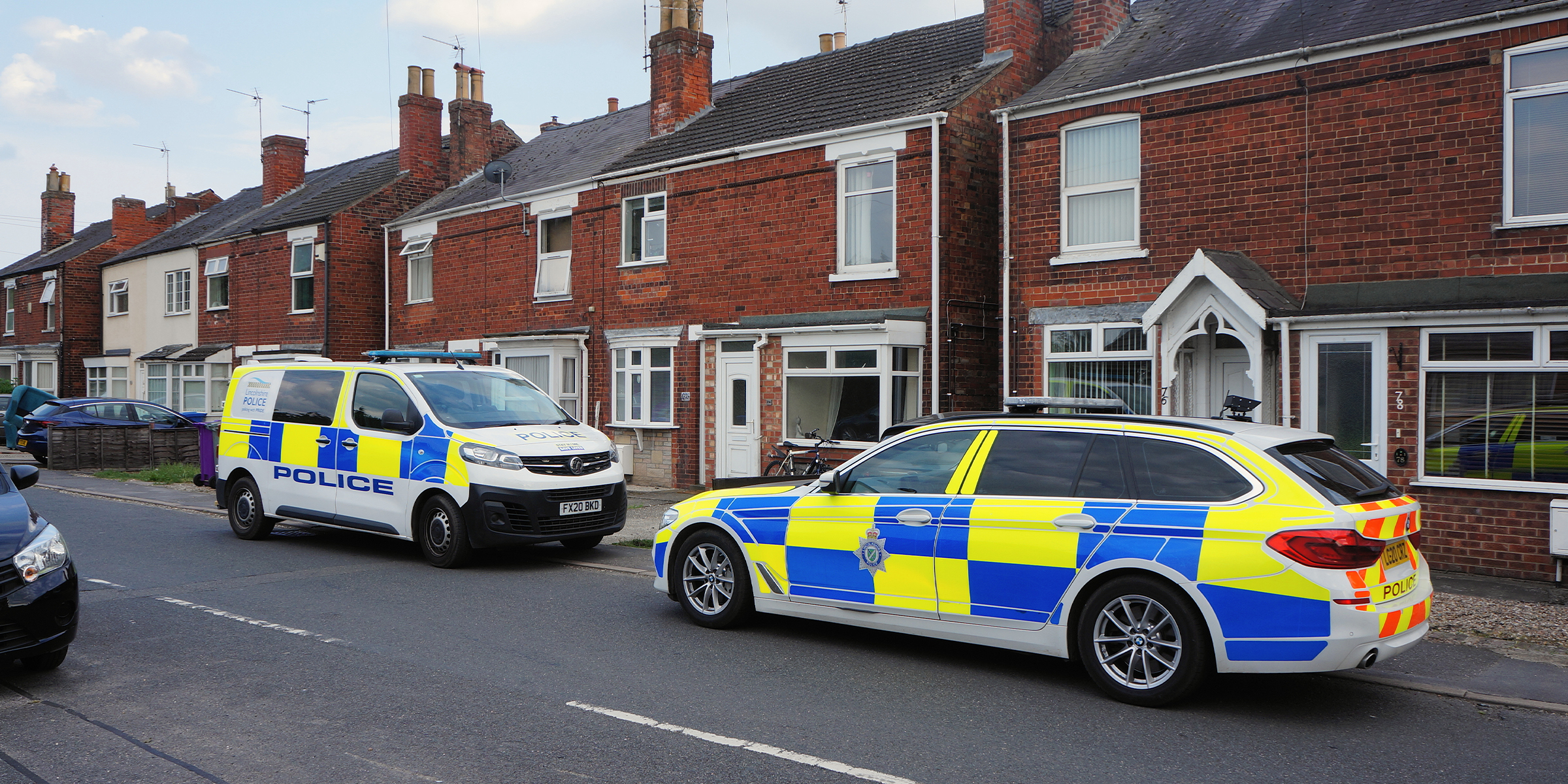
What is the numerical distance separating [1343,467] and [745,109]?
1452cm

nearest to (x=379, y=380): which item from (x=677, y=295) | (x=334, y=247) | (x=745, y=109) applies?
(x=677, y=295)

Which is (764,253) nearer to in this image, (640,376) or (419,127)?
(640,376)

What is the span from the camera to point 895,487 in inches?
263

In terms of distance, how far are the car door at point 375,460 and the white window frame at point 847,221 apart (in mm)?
7154

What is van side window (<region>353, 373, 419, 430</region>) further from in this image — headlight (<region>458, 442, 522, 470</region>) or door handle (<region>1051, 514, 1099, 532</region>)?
door handle (<region>1051, 514, 1099, 532</region>)

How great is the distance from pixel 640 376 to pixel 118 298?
24865 millimetres

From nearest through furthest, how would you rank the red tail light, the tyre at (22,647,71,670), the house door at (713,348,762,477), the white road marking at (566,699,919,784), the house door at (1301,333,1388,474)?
the white road marking at (566,699,919,784)
the red tail light
the tyre at (22,647,71,670)
the house door at (1301,333,1388,474)
the house door at (713,348,762,477)

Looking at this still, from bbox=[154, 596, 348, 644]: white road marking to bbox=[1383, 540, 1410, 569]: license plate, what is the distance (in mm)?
6028

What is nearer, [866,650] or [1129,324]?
[866,650]

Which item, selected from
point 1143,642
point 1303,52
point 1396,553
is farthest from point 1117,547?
point 1303,52

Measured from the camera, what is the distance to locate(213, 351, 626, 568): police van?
9703 mm

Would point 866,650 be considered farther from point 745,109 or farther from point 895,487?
point 745,109

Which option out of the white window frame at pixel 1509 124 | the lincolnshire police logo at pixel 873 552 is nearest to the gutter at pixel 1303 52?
the white window frame at pixel 1509 124

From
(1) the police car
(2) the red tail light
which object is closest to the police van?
(1) the police car
